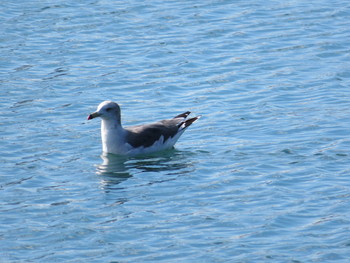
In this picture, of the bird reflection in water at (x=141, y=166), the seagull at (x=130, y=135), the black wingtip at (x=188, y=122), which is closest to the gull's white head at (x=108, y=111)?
the seagull at (x=130, y=135)

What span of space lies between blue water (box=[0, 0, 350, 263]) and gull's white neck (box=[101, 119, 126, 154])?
0.65 ft

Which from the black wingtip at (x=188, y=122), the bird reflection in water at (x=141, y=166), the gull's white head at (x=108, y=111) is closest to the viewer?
the bird reflection in water at (x=141, y=166)

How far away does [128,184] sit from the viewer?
16.8 meters

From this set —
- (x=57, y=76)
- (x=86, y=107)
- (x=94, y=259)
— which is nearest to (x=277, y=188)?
(x=94, y=259)

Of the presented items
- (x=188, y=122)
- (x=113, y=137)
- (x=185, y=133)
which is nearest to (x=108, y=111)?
(x=113, y=137)

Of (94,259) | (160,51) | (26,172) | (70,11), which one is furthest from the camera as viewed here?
(70,11)

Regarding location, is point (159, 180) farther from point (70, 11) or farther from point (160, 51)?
point (70, 11)

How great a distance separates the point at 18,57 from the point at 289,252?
13.5 meters

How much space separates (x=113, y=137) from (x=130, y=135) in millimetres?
368

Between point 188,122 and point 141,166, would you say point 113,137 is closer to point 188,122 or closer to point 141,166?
point 141,166

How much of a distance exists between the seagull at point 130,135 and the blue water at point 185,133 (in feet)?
0.81

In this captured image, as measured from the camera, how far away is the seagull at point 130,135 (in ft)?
61.5

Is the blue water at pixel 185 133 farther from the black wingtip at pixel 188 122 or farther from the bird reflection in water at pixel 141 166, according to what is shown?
the black wingtip at pixel 188 122

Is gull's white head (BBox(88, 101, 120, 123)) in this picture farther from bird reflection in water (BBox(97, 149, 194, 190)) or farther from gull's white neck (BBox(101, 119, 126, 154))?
bird reflection in water (BBox(97, 149, 194, 190))
